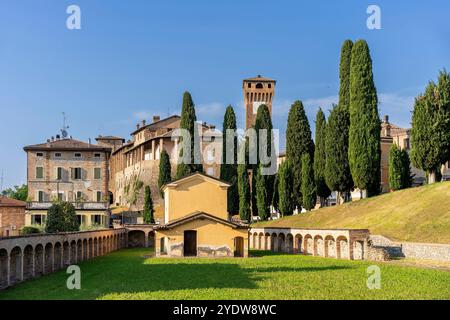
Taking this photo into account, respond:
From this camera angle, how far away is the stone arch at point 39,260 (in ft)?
98.7

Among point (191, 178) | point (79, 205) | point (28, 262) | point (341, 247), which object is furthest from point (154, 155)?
point (28, 262)

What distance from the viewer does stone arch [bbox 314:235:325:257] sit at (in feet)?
142

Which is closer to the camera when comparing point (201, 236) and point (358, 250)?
point (358, 250)

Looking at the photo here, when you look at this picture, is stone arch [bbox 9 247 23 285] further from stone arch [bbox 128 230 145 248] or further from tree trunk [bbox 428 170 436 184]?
stone arch [bbox 128 230 145 248]

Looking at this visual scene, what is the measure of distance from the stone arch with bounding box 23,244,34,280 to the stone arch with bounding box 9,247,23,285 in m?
0.93

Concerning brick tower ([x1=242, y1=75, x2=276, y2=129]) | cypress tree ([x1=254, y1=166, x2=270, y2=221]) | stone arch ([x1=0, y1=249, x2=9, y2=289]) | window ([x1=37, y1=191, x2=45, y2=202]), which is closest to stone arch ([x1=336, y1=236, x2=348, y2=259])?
stone arch ([x1=0, y1=249, x2=9, y2=289])

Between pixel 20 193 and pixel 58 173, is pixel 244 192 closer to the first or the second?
pixel 58 173

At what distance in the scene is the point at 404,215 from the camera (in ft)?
134

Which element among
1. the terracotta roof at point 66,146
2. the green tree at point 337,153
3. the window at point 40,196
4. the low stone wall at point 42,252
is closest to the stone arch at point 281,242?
the green tree at point 337,153

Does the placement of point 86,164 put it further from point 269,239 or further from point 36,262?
point 36,262

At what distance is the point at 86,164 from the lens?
68.9 meters

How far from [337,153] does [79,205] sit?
27.5 metres
